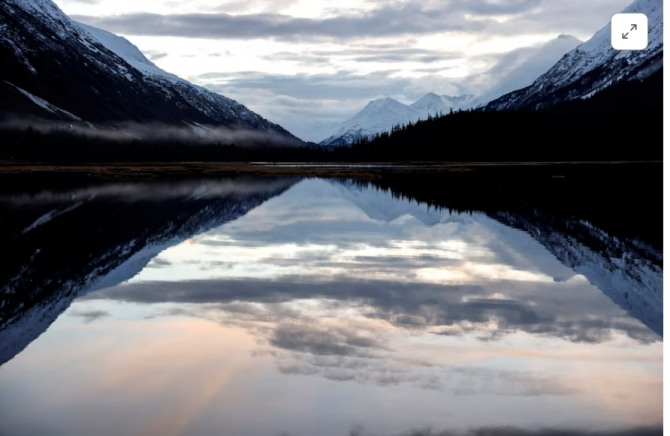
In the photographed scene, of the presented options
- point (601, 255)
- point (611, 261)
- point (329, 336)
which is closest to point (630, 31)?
point (329, 336)

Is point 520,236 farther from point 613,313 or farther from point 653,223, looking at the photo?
point 613,313

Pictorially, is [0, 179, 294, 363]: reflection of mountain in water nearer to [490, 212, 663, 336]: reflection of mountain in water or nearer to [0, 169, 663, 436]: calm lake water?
[0, 169, 663, 436]: calm lake water

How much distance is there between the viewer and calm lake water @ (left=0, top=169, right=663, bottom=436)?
50.3 feet

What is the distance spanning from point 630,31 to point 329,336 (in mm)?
11228

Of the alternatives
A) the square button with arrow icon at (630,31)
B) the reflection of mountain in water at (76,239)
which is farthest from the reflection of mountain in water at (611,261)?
the reflection of mountain in water at (76,239)

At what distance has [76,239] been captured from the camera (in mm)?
46500

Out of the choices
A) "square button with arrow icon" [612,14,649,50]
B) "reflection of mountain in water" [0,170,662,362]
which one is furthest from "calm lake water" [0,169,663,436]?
"square button with arrow icon" [612,14,649,50]

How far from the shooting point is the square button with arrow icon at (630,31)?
13.2 metres

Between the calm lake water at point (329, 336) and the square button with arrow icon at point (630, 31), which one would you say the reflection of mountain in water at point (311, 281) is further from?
the square button with arrow icon at point (630, 31)

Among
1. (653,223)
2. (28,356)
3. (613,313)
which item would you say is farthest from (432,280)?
(653,223)

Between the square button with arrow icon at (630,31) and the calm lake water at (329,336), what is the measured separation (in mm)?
6067

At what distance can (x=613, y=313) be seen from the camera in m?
25.5

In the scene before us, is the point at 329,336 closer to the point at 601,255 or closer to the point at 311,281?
the point at 311,281

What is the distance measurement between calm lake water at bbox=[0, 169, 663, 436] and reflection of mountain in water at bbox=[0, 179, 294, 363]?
0.20 m
